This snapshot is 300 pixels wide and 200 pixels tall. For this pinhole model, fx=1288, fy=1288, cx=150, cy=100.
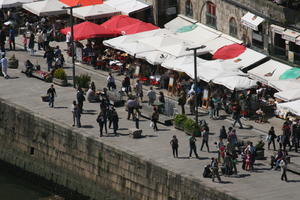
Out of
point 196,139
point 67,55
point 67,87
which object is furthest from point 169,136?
point 67,55

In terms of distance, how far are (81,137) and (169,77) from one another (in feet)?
32.6

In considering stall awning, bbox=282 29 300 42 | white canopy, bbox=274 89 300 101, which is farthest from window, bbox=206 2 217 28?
white canopy, bbox=274 89 300 101

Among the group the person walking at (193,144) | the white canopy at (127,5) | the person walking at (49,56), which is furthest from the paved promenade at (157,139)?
the white canopy at (127,5)

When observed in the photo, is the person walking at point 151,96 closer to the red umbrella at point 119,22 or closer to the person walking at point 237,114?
the person walking at point 237,114

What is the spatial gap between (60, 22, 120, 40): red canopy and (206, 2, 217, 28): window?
238 inches

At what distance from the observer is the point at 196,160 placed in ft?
213

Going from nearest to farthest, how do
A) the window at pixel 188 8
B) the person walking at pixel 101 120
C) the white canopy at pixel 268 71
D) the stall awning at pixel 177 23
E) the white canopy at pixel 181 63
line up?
the person walking at pixel 101 120, the white canopy at pixel 268 71, the white canopy at pixel 181 63, the stall awning at pixel 177 23, the window at pixel 188 8

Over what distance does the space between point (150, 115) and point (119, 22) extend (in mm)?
14800

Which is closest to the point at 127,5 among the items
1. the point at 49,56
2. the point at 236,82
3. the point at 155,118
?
the point at 49,56

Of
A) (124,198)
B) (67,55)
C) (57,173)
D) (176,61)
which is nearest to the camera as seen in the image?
(124,198)

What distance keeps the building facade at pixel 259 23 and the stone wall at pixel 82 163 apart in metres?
15.1

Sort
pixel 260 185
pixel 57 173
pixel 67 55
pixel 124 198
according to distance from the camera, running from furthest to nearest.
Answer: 1. pixel 67 55
2. pixel 57 173
3. pixel 124 198
4. pixel 260 185

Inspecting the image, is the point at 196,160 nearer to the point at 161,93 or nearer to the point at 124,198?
the point at 124,198

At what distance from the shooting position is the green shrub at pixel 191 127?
68.2 metres
